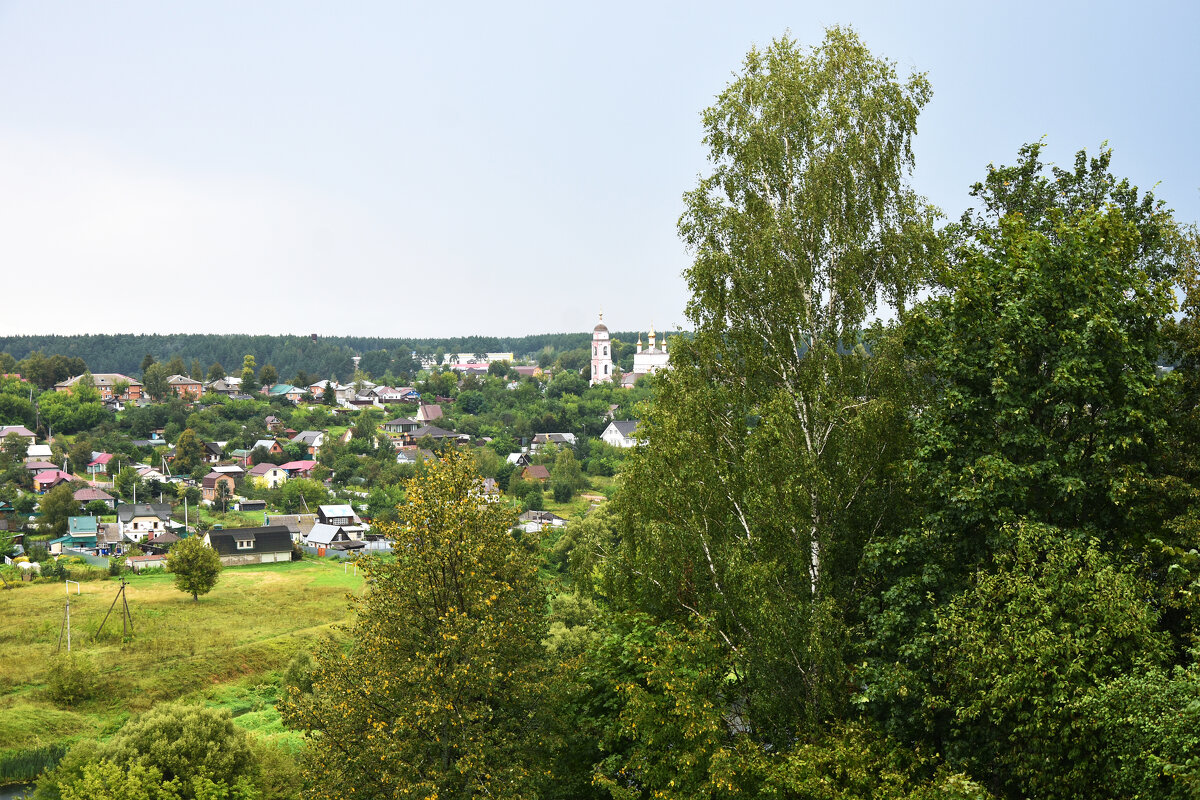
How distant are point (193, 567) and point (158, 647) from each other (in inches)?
347

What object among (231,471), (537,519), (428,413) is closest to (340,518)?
(537,519)

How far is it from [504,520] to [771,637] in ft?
15.3

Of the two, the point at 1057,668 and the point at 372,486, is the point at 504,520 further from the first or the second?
the point at 372,486

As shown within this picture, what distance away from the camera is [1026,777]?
9.60m

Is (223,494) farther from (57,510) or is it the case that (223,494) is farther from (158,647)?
(158,647)

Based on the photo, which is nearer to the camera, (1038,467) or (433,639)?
(1038,467)

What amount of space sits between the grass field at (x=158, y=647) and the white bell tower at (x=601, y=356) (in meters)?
98.3

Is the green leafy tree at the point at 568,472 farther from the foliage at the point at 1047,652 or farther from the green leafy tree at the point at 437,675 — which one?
the foliage at the point at 1047,652

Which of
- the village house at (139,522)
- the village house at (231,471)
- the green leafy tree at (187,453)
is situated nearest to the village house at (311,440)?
the green leafy tree at (187,453)

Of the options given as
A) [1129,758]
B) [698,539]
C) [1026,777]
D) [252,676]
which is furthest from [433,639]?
[252,676]

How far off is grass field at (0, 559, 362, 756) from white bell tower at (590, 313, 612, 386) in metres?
98.3

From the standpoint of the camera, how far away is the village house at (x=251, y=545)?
201 ft

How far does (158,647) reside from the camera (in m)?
38.1

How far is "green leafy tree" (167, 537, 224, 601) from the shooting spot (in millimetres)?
46281
